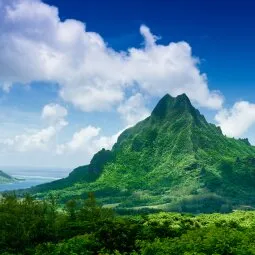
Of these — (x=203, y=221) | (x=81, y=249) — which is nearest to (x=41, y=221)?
(x=81, y=249)

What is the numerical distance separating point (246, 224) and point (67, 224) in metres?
22.1

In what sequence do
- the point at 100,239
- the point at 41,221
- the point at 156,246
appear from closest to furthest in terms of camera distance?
the point at 156,246
the point at 100,239
the point at 41,221

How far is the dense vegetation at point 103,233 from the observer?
29094mm

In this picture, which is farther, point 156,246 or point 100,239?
point 100,239

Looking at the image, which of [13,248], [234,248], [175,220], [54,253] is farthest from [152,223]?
[234,248]

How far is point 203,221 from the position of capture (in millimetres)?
56906

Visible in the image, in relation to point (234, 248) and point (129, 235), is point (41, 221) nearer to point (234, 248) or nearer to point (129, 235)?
point (129, 235)

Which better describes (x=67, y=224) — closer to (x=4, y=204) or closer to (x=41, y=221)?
(x=41, y=221)

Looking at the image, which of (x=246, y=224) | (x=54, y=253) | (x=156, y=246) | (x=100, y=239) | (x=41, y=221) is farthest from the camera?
(x=246, y=224)

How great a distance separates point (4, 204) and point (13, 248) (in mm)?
8299

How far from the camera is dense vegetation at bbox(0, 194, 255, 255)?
2909 cm

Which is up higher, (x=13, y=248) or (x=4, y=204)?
(x=4, y=204)

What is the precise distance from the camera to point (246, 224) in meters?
53.8

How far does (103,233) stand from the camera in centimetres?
4309
